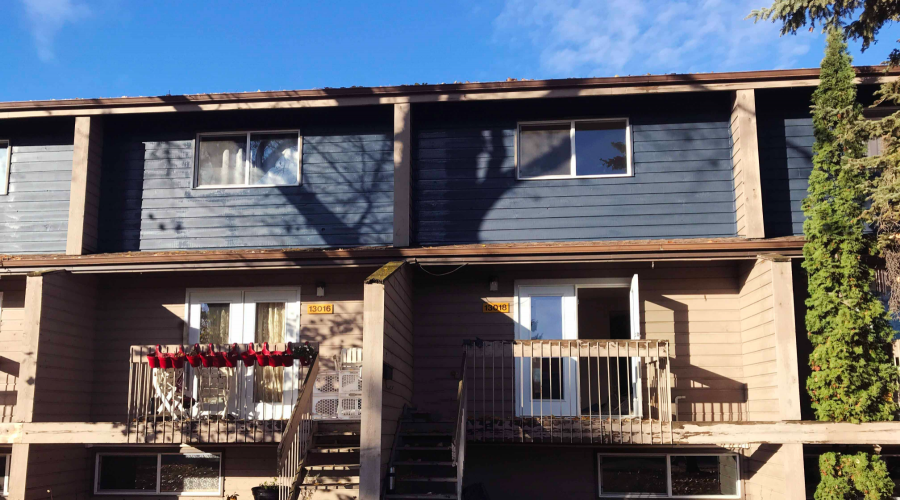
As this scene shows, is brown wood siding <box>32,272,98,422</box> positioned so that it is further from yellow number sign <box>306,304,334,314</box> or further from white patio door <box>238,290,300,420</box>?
yellow number sign <box>306,304,334,314</box>

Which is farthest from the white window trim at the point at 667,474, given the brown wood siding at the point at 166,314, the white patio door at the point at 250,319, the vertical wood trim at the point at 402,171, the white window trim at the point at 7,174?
the white window trim at the point at 7,174

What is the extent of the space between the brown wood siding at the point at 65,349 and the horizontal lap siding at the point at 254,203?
38.4 inches

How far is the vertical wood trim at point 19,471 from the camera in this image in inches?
399

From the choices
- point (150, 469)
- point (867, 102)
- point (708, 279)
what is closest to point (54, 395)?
point (150, 469)

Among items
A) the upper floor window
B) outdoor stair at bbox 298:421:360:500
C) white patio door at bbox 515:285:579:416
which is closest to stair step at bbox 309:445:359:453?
outdoor stair at bbox 298:421:360:500

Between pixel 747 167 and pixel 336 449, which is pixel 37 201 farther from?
pixel 747 167

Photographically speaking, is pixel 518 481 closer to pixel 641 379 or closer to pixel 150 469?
pixel 641 379

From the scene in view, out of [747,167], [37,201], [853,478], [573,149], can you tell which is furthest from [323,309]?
[853,478]

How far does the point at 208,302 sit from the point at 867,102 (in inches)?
396

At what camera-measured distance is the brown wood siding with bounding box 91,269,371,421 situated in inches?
457

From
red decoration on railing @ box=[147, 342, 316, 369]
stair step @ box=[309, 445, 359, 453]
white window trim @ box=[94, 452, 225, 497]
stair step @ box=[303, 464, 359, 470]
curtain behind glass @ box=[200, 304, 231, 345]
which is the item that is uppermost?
curtain behind glass @ box=[200, 304, 231, 345]

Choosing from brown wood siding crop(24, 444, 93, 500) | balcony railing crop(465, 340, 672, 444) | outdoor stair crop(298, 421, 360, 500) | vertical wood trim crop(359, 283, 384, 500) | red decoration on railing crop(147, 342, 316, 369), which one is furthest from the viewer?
brown wood siding crop(24, 444, 93, 500)

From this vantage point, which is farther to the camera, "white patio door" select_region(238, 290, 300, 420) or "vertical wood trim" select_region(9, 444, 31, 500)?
"white patio door" select_region(238, 290, 300, 420)

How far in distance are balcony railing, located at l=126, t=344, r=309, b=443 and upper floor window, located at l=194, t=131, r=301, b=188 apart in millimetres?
2859
